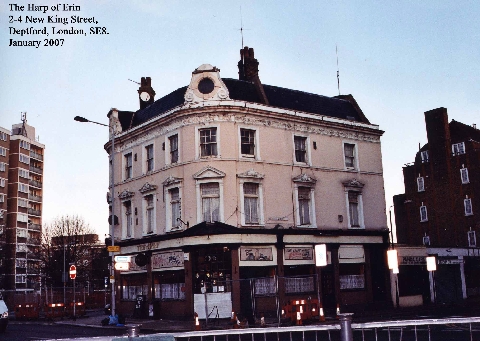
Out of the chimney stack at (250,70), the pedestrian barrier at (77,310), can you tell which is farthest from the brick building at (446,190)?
the pedestrian barrier at (77,310)

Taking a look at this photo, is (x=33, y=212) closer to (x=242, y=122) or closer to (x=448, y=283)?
(x=448, y=283)

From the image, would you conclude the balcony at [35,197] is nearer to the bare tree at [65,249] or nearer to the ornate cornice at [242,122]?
the bare tree at [65,249]

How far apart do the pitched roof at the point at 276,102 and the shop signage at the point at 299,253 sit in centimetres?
871

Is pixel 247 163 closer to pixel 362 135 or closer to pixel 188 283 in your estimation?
pixel 188 283

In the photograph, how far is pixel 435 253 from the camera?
132 feet

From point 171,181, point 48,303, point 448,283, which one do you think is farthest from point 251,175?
point 448,283

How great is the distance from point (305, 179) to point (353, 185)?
4121 mm

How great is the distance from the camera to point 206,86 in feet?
A: 99.4

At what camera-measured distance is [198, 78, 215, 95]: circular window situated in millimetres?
30200

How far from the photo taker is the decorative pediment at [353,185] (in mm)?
34125

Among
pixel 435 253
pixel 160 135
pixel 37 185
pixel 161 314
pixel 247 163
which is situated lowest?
pixel 161 314

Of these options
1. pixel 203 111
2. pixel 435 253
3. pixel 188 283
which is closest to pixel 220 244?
pixel 188 283

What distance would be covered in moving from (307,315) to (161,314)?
969cm

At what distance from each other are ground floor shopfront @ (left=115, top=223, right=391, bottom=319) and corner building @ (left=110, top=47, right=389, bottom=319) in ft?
0.22
